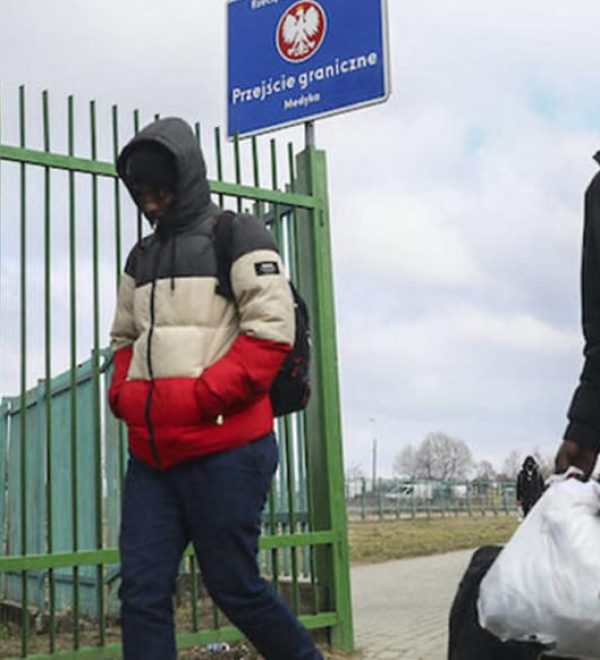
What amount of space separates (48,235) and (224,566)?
207cm

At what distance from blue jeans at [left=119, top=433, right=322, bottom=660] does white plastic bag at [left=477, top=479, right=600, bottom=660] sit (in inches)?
40.0

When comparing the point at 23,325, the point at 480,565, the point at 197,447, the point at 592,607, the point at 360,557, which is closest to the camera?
the point at 592,607

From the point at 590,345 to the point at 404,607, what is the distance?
6093 millimetres

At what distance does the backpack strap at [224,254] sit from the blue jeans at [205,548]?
1.51 feet

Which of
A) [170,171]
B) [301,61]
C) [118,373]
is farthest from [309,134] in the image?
[118,373]

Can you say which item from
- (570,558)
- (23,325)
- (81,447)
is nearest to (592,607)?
(570,558)

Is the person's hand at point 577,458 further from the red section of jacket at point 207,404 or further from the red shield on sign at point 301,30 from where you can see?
the red shield on sign at point 301,30

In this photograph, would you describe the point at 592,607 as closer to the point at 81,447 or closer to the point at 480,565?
the point at 480,565

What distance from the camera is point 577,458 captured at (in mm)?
2672

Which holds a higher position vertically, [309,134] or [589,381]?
[309,134]

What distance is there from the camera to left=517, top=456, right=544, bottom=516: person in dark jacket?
4.39m

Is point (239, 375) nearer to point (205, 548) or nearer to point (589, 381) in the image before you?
point (205, 548)

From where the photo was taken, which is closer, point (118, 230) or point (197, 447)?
point (197, 447)

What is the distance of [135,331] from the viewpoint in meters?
3.57
